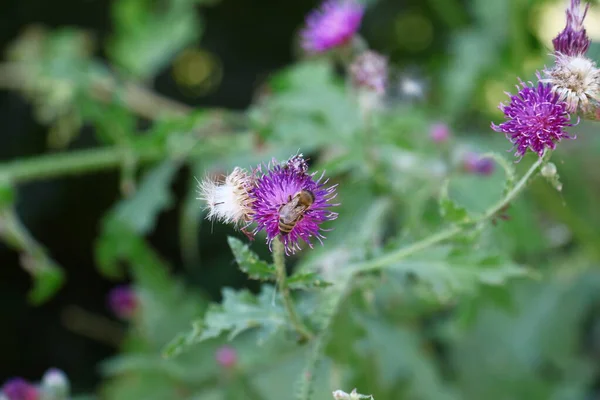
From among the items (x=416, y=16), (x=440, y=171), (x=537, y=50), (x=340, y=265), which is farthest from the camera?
(x=416, y=16)

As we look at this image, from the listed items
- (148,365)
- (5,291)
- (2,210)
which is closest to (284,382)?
(148,365)

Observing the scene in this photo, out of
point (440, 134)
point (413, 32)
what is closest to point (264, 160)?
point (440, 134)

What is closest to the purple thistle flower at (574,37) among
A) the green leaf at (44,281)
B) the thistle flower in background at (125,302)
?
the green leaf at (44,281)

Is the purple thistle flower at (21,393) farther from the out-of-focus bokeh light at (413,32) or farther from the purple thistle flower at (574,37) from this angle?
the out-of-focus bokeh light at (413,32)

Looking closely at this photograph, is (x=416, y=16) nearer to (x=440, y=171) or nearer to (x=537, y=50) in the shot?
(x=537, y=50)

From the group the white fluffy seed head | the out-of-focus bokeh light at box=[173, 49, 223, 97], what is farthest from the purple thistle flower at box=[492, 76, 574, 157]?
the out-of-focus bokeh light at box=[173, 49, 223, 97]

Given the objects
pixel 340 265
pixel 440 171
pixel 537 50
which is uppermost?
pixel 537 50
